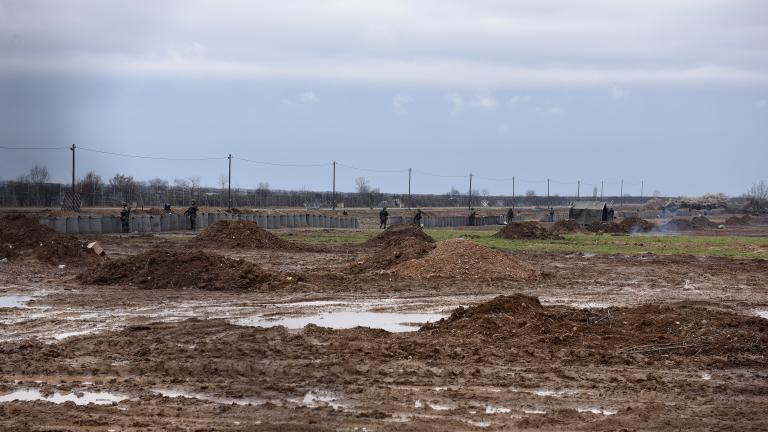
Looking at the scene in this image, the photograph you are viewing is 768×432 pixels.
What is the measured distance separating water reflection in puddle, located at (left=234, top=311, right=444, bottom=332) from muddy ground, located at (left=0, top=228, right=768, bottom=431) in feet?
0.14

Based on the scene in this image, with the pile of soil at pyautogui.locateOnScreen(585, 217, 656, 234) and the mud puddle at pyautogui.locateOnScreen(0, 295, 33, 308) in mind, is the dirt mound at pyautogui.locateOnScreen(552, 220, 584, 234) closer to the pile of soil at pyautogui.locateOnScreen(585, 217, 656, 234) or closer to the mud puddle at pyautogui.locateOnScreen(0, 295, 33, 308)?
the pile of soil at pyautogui.locateOnScreen(585, 217, 656, 234)

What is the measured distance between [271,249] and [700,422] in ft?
98.4

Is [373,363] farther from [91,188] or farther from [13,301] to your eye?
[91,188]

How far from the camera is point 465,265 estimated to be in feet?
86.0

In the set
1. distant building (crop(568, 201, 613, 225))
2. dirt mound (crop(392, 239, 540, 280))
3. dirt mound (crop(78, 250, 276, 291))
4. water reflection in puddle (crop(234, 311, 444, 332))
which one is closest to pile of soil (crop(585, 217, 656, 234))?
distant building (crop(568, 201, 613, 225))

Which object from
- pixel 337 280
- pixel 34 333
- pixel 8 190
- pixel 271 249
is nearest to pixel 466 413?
pixel 34 333

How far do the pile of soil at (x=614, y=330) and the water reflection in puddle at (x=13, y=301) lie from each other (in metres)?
9.06

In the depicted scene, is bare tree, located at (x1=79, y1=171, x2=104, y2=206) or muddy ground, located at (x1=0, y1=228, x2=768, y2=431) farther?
bare tree, located at (x1=79, y1=171, x2=104, y2=206)

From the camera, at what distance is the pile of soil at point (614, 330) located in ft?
42.3

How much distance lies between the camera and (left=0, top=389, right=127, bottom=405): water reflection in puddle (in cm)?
962

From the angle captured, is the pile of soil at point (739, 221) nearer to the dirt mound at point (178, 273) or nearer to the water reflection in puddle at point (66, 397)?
the dirt mound at point (178, 273)

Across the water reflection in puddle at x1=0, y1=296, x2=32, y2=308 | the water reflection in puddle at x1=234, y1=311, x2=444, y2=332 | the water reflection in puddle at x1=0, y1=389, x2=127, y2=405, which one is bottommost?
the water reflection in puddle at x1=0, y1=296, x2=32, y2=308

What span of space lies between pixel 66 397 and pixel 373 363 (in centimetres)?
393

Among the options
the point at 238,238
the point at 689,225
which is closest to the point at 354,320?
the point at 238,238
